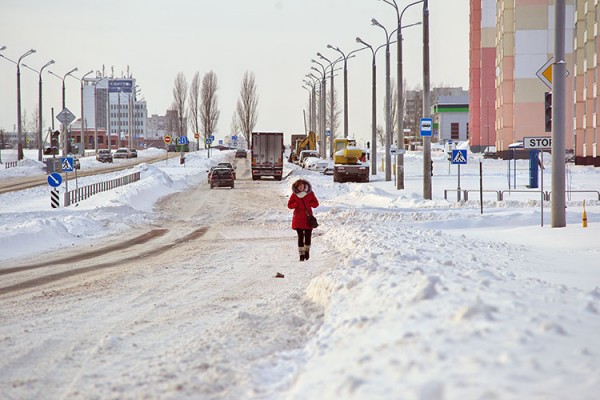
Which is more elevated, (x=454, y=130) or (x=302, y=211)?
(x=454, y=130)

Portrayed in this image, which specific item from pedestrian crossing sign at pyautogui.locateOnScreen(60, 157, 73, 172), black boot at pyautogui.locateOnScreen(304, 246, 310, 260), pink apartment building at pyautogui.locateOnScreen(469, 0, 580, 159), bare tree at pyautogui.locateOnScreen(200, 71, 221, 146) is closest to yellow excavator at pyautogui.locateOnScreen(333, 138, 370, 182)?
pedestrian crossing sign at pyautogui.locateOnScreen(60, 157, 73, 172)

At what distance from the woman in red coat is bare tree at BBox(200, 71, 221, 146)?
308ft

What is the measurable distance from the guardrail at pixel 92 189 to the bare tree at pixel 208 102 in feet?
186

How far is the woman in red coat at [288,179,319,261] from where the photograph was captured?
672 inches

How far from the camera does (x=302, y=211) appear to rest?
17.3 m

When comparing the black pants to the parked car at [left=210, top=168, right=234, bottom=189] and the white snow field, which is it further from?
the parked car at [left=210, top=168, right=234, bottom=189]

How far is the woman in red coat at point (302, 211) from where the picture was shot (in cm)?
1708

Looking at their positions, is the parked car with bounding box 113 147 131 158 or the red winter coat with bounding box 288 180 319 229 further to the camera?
the parked car with bounding box 113 147 131 158

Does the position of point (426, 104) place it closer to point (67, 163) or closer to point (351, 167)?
point (67, 163)

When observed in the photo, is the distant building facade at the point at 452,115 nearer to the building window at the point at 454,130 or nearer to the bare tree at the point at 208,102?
the building window at the point at 454,130

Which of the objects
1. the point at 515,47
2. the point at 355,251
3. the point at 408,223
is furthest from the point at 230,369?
the point at 515,47

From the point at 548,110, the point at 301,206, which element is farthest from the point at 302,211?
the point at 548,110

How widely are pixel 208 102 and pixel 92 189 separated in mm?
67917

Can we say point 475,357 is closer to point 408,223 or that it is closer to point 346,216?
point 408,223
